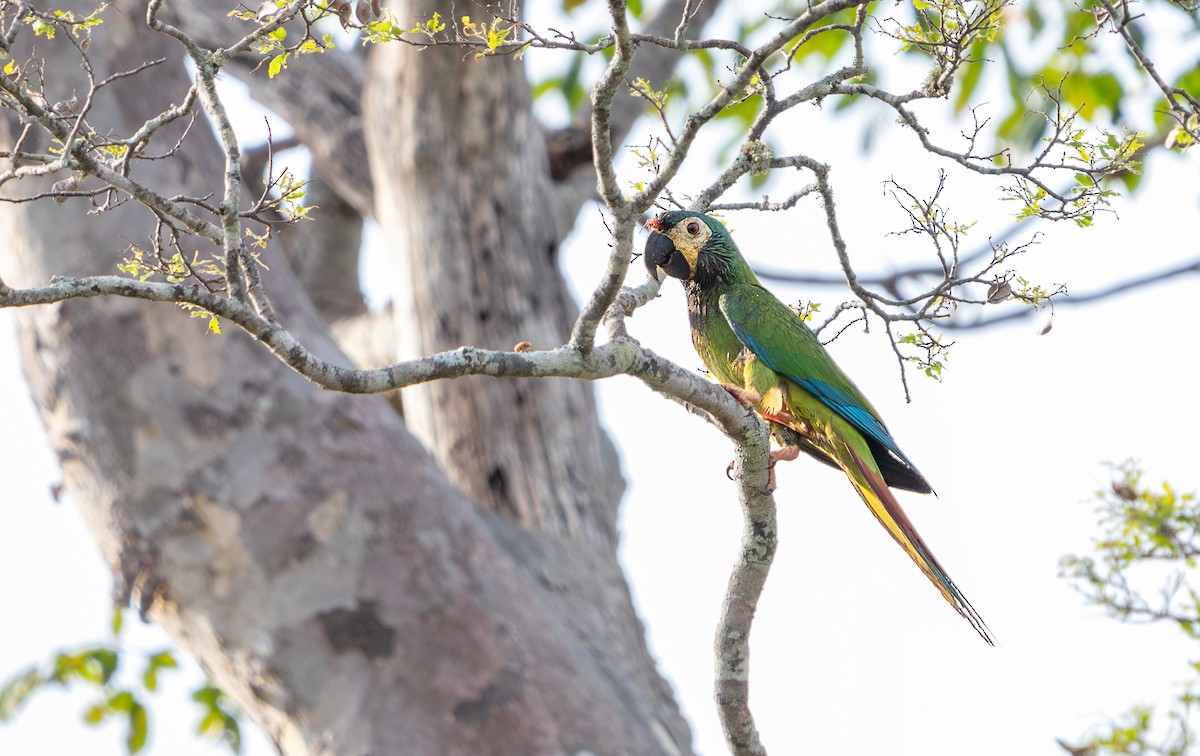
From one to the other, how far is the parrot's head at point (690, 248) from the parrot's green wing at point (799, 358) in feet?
0.50

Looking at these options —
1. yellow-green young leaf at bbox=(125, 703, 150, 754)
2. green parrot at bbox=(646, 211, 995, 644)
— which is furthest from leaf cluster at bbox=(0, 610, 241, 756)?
green parrot at bbox=(646, 211, 995, 644)

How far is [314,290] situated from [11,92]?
642 cm

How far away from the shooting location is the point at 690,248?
4500 mm

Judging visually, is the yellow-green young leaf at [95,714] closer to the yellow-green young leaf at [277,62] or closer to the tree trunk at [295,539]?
the tree trunk at [295,539]

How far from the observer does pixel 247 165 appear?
8.84 metres

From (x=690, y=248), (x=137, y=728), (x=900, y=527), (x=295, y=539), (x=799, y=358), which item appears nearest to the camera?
(x=900, y=527)

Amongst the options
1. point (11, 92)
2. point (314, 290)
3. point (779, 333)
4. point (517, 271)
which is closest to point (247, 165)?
point (314, 290)

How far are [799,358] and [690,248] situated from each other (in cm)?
60

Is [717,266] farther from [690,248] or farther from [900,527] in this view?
[900,527]

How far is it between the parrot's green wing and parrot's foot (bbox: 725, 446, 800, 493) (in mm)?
237

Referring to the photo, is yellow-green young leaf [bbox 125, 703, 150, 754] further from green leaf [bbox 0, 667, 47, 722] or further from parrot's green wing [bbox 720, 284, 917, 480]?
parrot's green wing [bbox 720, 284, 917, 480]

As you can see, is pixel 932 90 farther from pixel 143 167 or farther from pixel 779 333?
pixel 143 167

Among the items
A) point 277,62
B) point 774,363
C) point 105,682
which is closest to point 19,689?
point 105,682

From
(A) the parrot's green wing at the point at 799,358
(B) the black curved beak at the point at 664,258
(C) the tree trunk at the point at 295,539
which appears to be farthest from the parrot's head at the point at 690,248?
(C) the tree trunk at the point at 295,539
